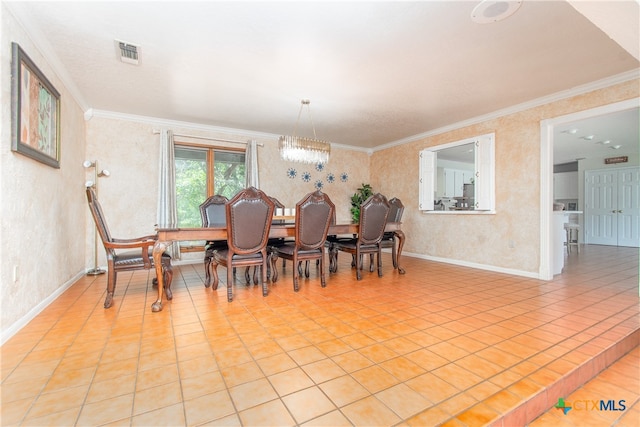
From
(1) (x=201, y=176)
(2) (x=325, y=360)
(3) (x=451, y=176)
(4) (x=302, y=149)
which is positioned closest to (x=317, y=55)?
(4) (x=302, y=149)

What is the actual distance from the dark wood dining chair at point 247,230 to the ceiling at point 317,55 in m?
1.42

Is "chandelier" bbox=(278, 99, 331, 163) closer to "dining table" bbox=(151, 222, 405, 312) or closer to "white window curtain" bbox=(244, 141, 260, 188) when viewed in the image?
"dining table" bbox=(151, 222, 405, 312)

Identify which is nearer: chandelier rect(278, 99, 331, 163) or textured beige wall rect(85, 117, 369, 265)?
chandelier rect(278, 99, 331, 163)

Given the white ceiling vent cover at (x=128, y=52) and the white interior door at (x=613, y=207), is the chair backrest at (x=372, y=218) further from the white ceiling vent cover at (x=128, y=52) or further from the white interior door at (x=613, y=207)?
the white interior door at (x=613, y=207)

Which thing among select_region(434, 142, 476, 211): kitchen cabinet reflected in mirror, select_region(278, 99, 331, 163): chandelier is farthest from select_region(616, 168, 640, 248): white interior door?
select_region(278, 99, 331, 163): chandelier

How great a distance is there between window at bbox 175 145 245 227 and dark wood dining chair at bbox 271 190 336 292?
2.35 meters

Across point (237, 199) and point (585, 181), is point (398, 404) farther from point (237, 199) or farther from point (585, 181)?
point (585, 181)

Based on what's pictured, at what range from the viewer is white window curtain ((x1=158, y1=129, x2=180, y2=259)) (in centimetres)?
466

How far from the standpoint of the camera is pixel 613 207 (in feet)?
24.9

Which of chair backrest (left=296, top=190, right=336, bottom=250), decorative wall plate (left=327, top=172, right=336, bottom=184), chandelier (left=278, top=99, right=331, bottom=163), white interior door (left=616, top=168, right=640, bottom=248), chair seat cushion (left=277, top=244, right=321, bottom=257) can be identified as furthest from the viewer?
white interior door (left=616, top=168, right=640, bottom=248)

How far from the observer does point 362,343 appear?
1.90m

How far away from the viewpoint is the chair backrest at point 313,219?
3.19 metres

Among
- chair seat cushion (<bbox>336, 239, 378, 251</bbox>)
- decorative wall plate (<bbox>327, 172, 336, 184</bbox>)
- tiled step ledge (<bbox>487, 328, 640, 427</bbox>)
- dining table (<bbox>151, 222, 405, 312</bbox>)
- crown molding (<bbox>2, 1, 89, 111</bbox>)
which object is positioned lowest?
tiled step ledge (<bbox>487, 328, 640, 427</bbox>)

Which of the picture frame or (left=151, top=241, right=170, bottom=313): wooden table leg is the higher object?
the picture frame
